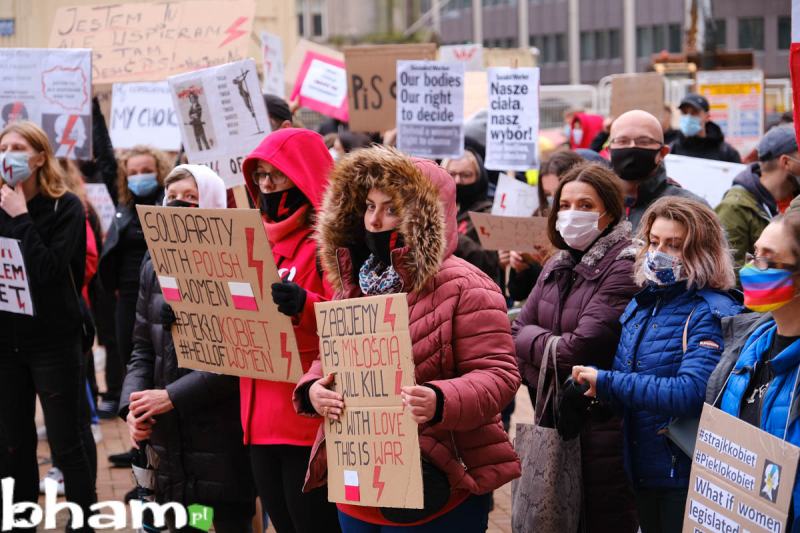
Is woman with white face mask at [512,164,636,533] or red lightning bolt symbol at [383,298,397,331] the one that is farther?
woman with white face mask at [512,164,636,533]

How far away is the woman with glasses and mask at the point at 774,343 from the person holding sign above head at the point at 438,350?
28.4 inches

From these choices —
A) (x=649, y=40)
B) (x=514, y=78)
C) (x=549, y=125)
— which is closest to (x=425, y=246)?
(x=514, y=78)

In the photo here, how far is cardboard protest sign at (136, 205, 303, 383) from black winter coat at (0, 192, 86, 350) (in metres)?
1.25

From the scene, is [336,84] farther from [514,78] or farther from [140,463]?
[140,463]

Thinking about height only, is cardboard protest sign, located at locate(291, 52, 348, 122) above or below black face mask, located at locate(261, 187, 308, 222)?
above

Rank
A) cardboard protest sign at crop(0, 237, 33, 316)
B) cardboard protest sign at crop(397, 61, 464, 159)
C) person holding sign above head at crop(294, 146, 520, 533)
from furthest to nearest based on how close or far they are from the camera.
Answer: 1. cardboard protest sign at crop(397, 61, 464, 159)
2. cardboard protest sign at crop(0, 237, 33, 316)
3. person holding sign above head at crop(294, 146, 520, 533)

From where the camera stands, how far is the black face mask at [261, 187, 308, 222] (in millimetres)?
4652

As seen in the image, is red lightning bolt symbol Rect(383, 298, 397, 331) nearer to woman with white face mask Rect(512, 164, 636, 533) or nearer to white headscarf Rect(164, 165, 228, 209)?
woman with white face mask Rect(512, 164, 636, 533)

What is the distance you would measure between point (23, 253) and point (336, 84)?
5.51 metres

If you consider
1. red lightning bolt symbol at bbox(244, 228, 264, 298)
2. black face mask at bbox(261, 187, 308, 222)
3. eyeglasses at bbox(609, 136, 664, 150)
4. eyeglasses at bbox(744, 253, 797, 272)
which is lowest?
red lightning bolt symbol at bbox(244, 228, 264, 298)

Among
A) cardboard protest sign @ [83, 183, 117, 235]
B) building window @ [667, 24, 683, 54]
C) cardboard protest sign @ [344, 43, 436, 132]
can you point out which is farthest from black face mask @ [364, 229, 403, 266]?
building window @ [667, 24, 683, 54]

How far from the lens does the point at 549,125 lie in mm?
29547

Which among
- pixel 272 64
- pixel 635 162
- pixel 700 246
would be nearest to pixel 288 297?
pixel 700 246

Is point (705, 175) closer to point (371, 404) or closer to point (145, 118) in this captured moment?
point (145, 118)
